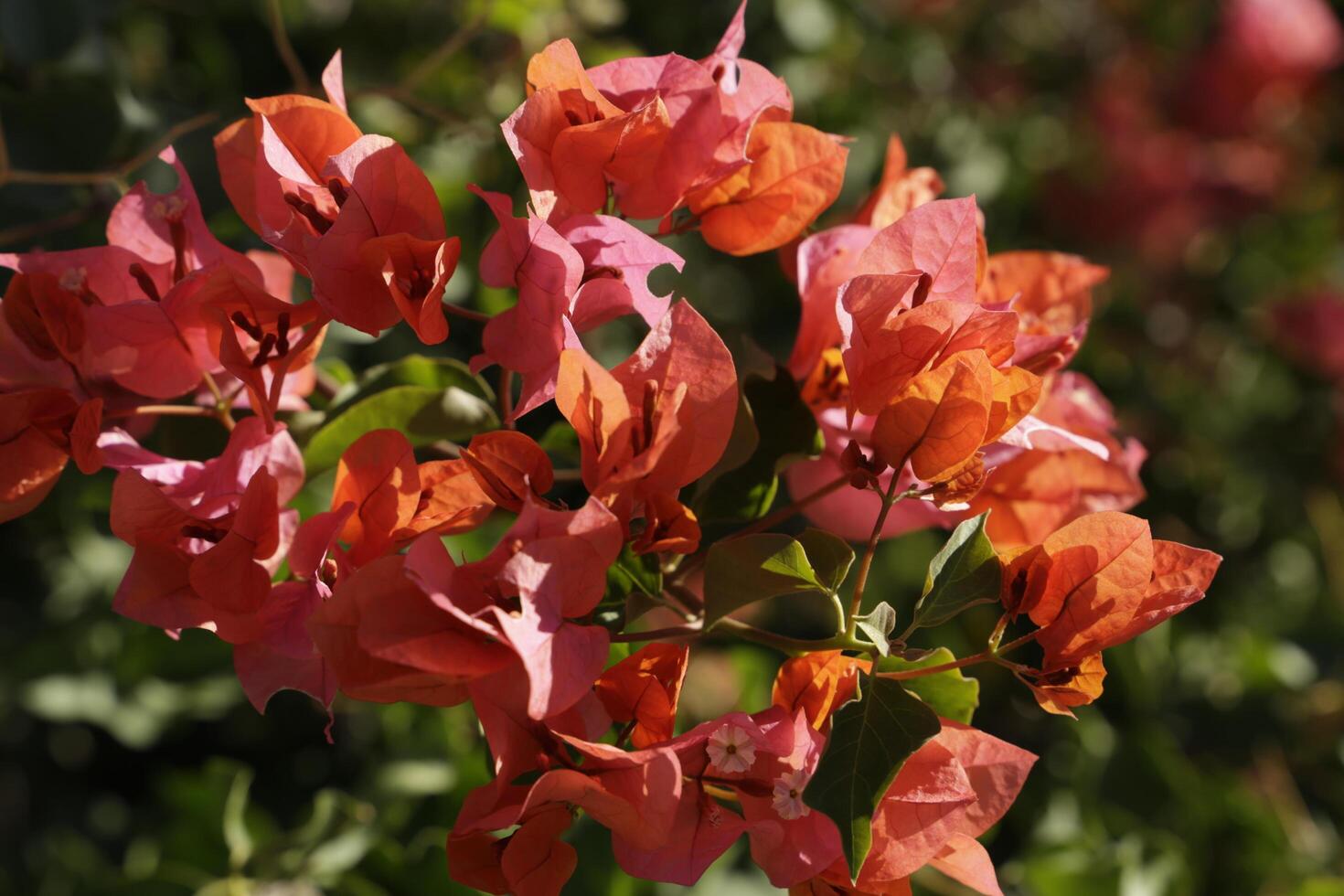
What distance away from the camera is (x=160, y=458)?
0.57 m

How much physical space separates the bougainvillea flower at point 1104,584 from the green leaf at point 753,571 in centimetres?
10

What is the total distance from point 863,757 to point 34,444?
Answer: 1.29ft

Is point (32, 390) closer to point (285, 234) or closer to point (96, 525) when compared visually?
point (285, 234)

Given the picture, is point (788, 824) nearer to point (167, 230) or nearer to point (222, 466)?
point (222, 466)

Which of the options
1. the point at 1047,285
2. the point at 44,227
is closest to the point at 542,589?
the point at 1047,285

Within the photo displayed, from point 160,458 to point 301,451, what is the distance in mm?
84

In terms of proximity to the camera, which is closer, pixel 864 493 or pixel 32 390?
pixel 32 390

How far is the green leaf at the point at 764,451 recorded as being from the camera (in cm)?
60

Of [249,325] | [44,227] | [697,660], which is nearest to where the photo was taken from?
[249,325]

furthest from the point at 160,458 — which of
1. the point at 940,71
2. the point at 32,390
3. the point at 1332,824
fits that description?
the point at 940,71

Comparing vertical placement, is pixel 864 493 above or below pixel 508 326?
below

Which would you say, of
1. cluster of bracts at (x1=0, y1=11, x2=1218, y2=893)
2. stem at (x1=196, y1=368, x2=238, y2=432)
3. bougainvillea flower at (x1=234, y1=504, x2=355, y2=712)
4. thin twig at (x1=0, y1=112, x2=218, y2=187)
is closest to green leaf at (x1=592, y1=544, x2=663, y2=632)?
cluster of bracts at (x1=0, y1=11, x2=1218, y2=893)

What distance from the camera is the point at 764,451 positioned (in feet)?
2.01

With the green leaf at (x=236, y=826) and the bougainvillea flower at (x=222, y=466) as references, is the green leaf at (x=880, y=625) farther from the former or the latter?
the green leaf at (x=236, y=826)
